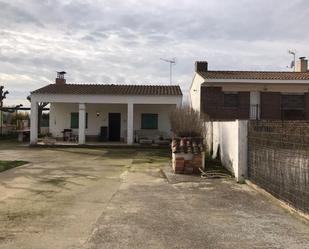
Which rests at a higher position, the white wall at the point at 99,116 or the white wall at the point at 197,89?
the white wall at the point at 197,89

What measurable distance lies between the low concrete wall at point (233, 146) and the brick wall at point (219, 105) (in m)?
11.1

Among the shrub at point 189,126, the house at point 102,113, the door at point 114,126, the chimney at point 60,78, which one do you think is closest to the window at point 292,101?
the house at point 102,113

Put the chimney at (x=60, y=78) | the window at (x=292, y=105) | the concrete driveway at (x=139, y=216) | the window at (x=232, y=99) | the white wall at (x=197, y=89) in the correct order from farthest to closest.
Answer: the chimney at (x=60, y=78)
the white wall at (x=197, y=89)
the window at (x=292, y=105)
the window at (x=232, y=99)
the concrete driveway at (x=139, y=216)

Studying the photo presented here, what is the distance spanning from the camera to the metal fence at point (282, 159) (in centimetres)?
923

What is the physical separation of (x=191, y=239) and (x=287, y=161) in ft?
11.9

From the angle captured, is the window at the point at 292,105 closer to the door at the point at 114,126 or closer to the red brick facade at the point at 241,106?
the red brick facade at the point at 241,106

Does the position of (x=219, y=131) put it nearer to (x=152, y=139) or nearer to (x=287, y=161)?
(x=287, y=161)

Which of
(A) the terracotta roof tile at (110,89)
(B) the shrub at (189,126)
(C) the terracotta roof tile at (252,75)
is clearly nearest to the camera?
(B) the shrub at (189,126)

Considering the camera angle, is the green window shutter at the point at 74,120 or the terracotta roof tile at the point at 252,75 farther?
the green window shutter at the point at 74,120

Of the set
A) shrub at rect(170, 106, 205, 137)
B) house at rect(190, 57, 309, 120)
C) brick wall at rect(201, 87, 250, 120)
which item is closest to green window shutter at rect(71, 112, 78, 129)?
house at rect(190, 57, 309, 120)

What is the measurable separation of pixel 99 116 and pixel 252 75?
11.7 m

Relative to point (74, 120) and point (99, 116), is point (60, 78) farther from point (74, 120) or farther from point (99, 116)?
point (99, 116)

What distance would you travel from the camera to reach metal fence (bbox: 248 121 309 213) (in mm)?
9227

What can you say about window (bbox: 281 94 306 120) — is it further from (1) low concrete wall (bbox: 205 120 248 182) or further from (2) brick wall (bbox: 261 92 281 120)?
(1) low concrete wall (bbox: 205 120 248 182)
